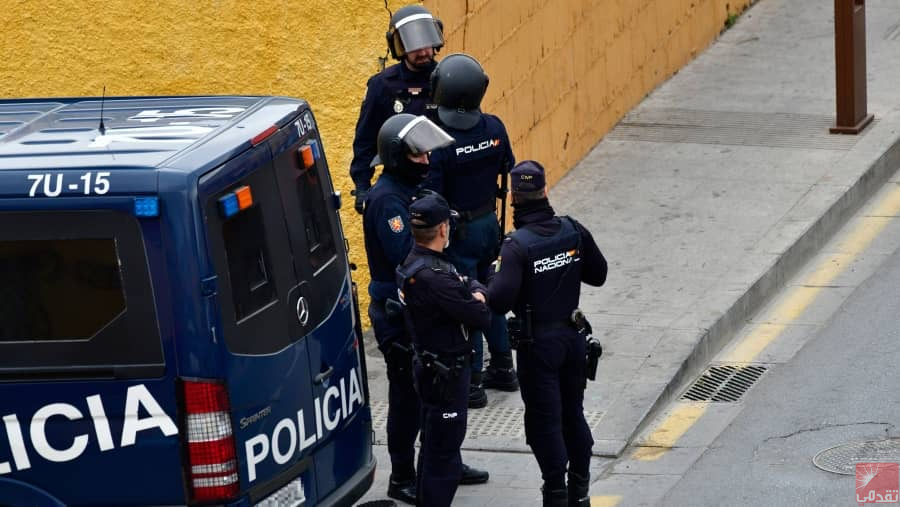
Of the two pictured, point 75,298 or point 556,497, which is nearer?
point 75,298

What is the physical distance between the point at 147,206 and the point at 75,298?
47cm

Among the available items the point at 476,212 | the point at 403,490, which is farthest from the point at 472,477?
the point at 476,212

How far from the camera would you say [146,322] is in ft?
18.3

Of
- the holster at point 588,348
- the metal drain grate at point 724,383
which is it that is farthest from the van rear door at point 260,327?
the metal drain grate at point 724,383

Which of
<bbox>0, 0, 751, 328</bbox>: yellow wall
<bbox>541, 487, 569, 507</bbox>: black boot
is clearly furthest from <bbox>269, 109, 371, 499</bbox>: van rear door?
<bbox>0, 0, 751, 328</bbox>: yellow wall

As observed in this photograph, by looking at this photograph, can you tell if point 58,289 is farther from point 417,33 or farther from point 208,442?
point 417,33

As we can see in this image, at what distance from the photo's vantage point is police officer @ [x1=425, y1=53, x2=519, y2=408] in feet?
26.5

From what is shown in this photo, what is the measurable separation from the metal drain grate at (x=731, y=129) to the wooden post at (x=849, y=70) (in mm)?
142

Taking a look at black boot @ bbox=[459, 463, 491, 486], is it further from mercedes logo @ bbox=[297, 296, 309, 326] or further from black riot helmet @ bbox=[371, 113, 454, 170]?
mercedes logo @ bbox=[297, 296, 309, 326]

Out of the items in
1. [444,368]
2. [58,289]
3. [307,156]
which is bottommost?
[444,368]

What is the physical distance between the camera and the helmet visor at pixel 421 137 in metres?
7.21

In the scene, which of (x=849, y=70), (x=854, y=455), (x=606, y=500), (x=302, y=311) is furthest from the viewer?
(x=849, y=70)

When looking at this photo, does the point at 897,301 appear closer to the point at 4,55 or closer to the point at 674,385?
the point at 674,385

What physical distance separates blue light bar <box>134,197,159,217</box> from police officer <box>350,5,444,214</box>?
3192 millimetres
